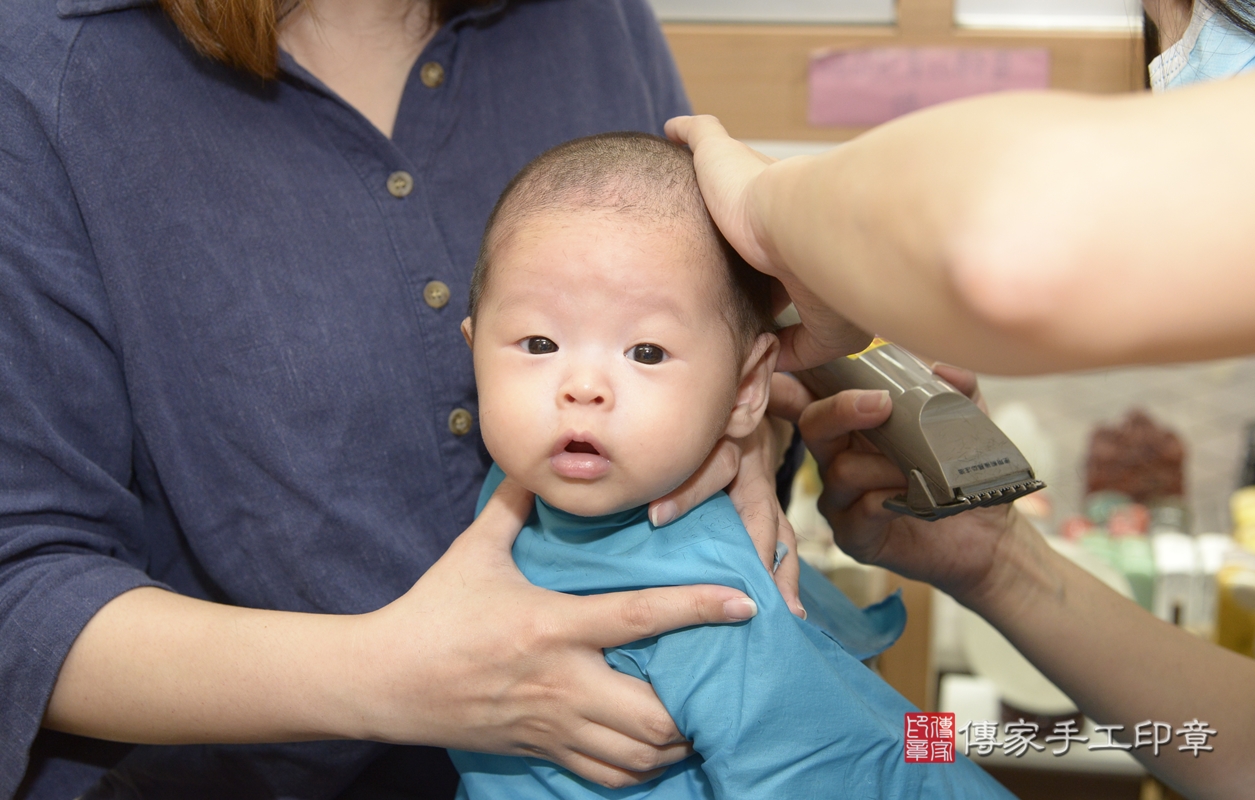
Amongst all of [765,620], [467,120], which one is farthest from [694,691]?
[467,120]

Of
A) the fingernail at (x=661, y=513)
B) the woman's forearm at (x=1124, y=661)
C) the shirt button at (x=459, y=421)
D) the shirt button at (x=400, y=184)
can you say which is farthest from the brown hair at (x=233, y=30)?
the woman's forearm at (x=1124, y=661)

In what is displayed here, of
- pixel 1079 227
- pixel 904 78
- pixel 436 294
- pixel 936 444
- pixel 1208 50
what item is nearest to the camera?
pixel 1079 227

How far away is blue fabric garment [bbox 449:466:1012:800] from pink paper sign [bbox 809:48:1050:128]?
102cm

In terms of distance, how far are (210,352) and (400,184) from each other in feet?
0.89

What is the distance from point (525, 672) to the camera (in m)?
0.85

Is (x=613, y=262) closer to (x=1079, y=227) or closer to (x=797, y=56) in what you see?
(x=1079, y=227)

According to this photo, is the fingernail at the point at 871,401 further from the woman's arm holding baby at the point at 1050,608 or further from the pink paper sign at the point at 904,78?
the pink paper sign at the point at 904,78

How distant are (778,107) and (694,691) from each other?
120 cm

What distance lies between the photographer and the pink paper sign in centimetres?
165

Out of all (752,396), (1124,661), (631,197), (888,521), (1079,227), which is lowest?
(1124,661)

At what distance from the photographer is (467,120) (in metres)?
1.16

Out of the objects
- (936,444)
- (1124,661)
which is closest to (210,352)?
(936,444)

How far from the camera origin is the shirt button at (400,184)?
1.07 metres

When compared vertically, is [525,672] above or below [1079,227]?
below
